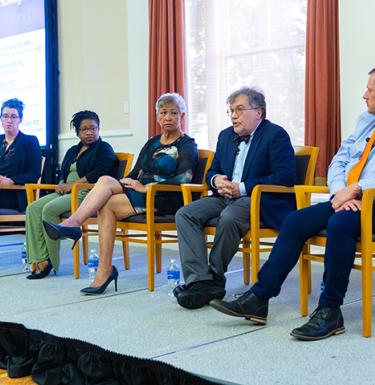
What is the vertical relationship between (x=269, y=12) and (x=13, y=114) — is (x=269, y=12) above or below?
above

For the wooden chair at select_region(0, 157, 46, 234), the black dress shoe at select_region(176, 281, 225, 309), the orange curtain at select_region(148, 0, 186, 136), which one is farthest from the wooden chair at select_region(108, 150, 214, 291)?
the orange curtain at select_region(148, 0, 186, 136)

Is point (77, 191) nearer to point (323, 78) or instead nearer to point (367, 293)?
point (323, 78)

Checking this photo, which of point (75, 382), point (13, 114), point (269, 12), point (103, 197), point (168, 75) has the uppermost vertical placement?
point (269, 12)

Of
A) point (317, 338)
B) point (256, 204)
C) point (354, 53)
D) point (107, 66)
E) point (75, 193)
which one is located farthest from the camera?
point (107, 66)

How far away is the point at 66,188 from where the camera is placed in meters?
4.02

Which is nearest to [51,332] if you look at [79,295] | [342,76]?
[79,295]

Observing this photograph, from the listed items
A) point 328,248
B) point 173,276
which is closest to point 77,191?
point 173,276

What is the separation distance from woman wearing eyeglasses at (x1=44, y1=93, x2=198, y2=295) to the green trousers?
0.46 metres

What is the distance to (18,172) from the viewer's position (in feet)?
14.4

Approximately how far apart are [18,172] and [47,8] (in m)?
2.10

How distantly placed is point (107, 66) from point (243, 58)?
1387 mm

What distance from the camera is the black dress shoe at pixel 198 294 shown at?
9.57 ft

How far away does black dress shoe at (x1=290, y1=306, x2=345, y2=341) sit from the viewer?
2354 millimetres

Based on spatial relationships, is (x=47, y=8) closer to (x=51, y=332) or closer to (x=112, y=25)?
(x=112, y=25)
